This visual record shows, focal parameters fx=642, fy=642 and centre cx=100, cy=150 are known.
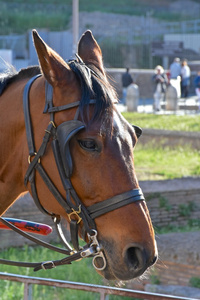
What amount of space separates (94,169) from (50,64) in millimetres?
521

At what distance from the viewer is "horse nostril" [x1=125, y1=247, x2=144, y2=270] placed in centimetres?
277

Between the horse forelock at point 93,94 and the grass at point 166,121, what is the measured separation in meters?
15.2

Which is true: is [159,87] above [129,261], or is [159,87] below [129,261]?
below

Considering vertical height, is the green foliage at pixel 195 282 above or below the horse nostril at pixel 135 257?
below

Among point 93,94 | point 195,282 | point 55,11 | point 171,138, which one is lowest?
point 171,138

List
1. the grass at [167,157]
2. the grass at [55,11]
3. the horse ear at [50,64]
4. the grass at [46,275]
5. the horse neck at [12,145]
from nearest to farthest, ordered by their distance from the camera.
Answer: the horse ear at [50,64], the horse neck at [12,145], the grass at [46,275], the grass at [167,157], the grass at [55,11]

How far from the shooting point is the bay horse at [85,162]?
9.28ft

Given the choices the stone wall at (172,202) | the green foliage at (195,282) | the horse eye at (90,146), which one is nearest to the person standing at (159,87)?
the stone wall at (172,202)

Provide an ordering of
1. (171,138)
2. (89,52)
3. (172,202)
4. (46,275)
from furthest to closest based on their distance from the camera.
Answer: (171,138) → (172,202) → (46,275) → (89,52)

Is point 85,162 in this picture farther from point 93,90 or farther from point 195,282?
point 195,282

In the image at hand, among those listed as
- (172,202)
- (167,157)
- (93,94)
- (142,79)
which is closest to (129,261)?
(93,94)

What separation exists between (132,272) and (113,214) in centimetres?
27

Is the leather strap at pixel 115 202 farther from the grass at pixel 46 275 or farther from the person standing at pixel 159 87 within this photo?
the person standing at pixel 159 87

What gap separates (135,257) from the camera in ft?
9.26
